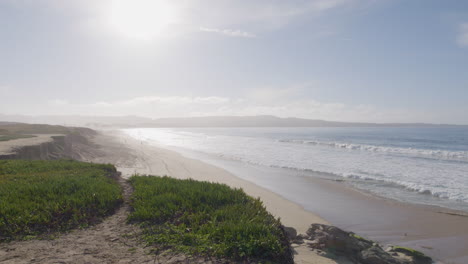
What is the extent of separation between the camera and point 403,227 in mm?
8789

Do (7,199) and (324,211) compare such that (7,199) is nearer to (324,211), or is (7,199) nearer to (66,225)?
(66,225)

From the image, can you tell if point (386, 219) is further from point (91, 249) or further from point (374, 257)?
point (91, 249)

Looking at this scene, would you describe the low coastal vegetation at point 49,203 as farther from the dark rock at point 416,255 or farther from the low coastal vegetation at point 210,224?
the dark rock at point 416,255

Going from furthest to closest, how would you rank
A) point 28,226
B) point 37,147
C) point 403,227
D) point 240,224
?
point 37,147, point 403,227, point 28,226, point 240,224

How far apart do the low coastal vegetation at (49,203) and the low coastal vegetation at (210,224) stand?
2.88ft

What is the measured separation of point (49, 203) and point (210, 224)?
3.70 m

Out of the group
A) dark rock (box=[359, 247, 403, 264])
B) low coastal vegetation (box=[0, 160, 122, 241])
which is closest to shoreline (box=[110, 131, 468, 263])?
dark rock (box=[359, 247, 403, 264])

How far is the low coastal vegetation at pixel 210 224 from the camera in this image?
4324mm

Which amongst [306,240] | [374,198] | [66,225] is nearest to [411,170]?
[374,198]

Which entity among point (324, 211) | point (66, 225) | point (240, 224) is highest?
point (240, 224)

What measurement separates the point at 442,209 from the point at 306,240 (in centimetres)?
739

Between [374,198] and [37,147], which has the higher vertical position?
[37,147]

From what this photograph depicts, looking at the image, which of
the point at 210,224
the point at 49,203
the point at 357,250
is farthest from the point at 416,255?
the point at 49,203

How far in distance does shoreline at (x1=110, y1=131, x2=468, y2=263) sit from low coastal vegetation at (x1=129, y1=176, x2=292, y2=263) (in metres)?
3.32
